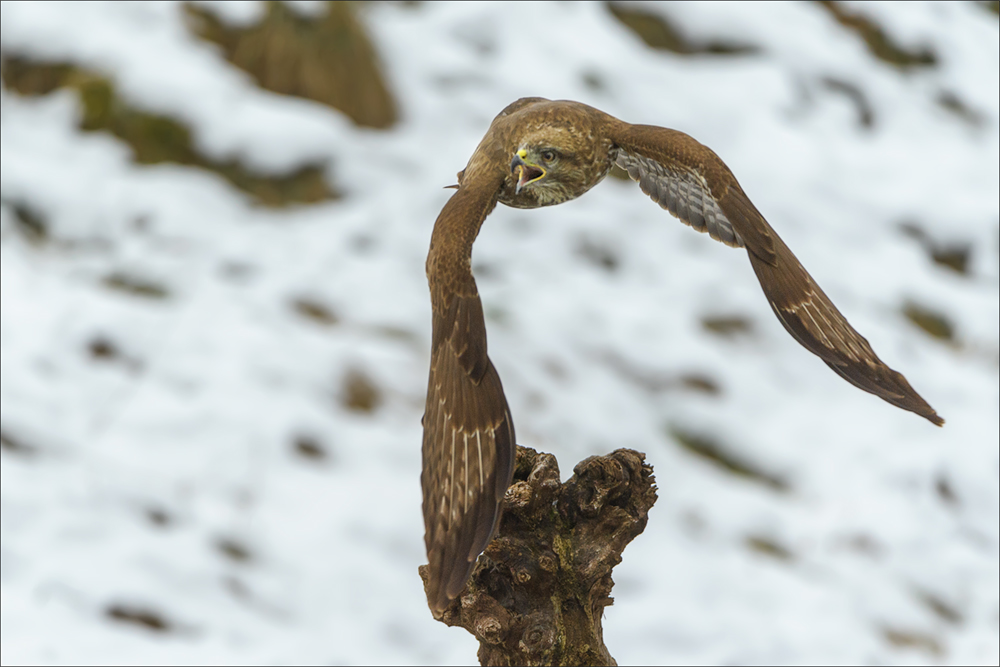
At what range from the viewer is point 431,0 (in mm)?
9422

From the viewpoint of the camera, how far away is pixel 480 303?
2975 millimetres

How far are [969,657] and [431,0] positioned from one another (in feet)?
22.1

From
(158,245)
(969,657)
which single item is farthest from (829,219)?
(158,245)

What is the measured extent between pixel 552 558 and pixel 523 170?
4.34ft

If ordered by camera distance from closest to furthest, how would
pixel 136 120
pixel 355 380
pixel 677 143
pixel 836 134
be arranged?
pixel 677 143, pixel 355 380, pixel 136 120, pixel 836 134

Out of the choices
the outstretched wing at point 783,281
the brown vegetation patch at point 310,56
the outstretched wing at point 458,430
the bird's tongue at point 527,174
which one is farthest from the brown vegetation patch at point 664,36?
the outstretched wing at point 458,430

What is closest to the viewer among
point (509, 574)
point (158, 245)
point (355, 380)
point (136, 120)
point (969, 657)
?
point (509, 574)

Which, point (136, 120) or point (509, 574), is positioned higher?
point (136, 120)

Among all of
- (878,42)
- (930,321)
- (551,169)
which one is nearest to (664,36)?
(878,42)

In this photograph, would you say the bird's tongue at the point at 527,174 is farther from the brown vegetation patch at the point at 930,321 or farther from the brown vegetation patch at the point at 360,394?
the brown vegetation patch at the point at 930,321

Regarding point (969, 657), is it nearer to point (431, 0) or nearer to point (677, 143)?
point (677, 143)

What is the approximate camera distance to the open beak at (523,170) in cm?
330

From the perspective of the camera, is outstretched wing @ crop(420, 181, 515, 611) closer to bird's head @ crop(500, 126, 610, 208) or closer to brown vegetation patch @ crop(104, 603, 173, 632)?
bird's head @ crop(500, 126, 610, 208)

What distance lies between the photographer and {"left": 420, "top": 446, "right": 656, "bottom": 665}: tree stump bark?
3588 mm
